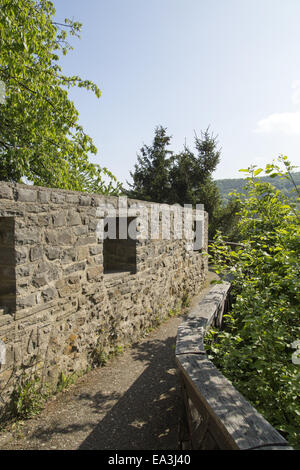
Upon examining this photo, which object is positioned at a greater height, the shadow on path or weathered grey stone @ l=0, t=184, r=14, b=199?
weathered grey stone @ l=0, t=184, r=14, b=199

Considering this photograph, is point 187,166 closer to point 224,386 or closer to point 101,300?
point 101,300

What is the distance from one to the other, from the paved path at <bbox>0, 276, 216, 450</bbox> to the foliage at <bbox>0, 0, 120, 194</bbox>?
4161mm

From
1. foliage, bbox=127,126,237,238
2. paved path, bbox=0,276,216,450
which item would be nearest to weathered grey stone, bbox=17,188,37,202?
paved path, bbox=0,276,216,450

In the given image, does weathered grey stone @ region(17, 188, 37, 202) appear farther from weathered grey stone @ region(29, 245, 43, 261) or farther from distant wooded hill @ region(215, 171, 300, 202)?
distant wooded hill @ region(215, 171, 300, 202)

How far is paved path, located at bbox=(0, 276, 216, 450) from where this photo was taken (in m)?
2.37

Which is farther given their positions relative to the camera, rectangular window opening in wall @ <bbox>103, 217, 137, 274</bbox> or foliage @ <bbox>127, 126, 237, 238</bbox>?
foliage @ <bbox>127, 126, 237, 238</bbox>

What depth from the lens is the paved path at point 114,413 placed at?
2.37 metres

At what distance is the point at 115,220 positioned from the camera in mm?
4309
